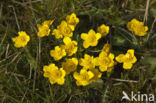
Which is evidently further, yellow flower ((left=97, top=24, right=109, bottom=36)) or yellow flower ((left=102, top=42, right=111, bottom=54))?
yellow flower ((left=97, top=24, right=109, bottom=36))

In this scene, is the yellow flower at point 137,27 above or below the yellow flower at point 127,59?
above

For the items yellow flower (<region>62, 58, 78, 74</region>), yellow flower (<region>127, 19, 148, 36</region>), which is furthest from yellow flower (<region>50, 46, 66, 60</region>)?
yellow flower (<region>127, 19, 148, 36</region>)

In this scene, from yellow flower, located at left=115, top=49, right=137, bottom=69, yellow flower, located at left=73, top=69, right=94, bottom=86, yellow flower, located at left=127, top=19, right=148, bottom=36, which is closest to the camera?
yellow flower, located at left=73, top=69, right=94, bottom=86

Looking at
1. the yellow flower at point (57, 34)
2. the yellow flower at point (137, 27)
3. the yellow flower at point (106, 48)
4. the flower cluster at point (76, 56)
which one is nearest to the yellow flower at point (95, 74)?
the flower cluster at point (76, 56)

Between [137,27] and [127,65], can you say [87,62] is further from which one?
[137,27]

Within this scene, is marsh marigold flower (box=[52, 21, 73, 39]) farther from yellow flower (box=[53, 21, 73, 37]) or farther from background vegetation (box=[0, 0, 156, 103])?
background vegetation (box=[0, 0, 156, 103])

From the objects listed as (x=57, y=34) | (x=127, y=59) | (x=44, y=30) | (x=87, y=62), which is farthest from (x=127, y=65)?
(x=44, y=30)

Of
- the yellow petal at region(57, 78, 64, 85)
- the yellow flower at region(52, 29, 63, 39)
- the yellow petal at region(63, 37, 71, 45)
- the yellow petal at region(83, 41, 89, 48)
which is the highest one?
the yellow flower at region(52, 29, 63, 39)

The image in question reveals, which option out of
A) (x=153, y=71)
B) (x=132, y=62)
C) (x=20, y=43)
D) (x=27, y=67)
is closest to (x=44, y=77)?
(x=27, y=67)

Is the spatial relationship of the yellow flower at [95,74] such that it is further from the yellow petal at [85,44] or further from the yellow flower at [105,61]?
the yellow petal at [85,44]

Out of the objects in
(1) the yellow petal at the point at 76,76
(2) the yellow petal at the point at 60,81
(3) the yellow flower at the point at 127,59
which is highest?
(3) the yellow flower at the point at 127,59

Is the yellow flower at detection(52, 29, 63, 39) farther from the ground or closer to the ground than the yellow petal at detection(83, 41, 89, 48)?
farther from the ground
